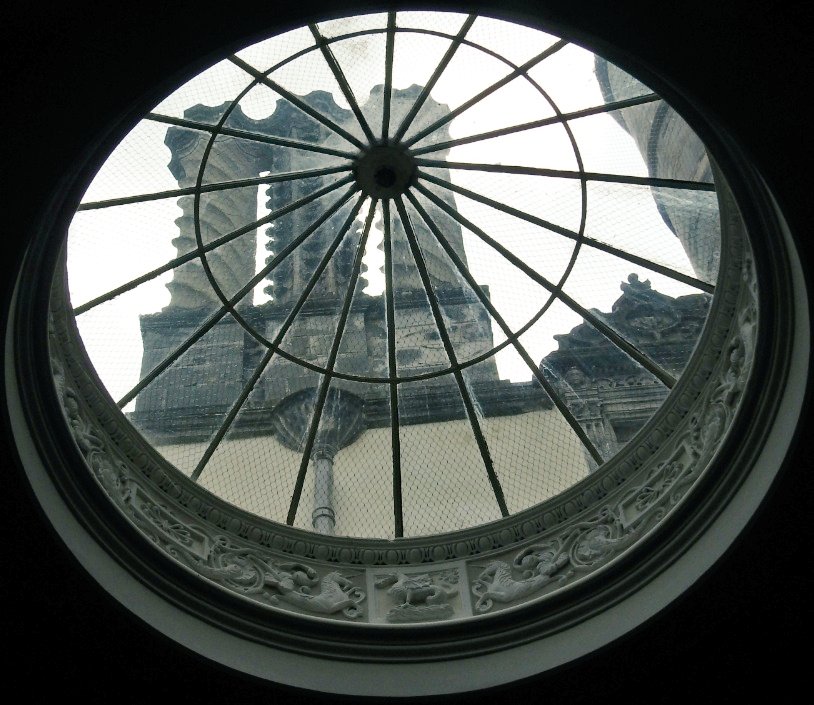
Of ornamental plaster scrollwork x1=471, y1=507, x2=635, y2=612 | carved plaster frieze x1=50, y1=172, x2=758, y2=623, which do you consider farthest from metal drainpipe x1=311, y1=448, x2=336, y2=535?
ornamental plaster scrollwork x1=471, y1=507, x2=635, y2=612

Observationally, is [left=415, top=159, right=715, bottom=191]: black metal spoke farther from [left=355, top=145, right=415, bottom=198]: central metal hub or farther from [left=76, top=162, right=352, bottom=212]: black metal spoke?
[left=76, top=162, right=352, bottom=212]: black metal spoke

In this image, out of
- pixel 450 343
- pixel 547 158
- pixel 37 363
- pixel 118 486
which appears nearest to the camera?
pixel 37 363

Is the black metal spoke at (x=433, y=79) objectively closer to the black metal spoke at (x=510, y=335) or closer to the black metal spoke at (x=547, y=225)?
the black metal spoke at (x=547, y=225)

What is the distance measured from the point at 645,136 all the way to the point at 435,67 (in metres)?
2.02

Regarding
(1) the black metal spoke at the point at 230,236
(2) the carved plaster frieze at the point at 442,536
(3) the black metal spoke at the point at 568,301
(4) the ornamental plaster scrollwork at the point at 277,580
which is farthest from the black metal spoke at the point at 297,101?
(4) the ornamental plaster scrollwork at the point at 277,580

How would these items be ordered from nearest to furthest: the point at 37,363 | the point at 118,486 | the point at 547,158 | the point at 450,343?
the point at 37,363
the point at 118,486
the point at 547,158
the point at 450,343

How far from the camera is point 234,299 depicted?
33.6ft

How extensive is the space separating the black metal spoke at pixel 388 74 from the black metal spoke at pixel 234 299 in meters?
0.71

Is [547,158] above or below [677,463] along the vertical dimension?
above

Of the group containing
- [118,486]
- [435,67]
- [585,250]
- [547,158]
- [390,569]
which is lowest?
[390,569]

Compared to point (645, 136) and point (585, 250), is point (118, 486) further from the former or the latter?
point (645, 136)

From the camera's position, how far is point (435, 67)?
943 cm

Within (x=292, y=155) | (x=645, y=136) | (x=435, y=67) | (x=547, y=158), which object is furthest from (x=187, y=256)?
(x=645, y=136)

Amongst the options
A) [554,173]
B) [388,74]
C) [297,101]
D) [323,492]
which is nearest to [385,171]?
[388,74]
